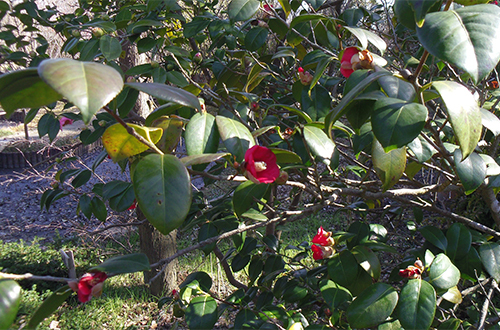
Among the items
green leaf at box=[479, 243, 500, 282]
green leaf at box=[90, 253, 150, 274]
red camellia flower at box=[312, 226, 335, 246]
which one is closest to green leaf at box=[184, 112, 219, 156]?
green leaf at box=[90, 253, 150, 274]

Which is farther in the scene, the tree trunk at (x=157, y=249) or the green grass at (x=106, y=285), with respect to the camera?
the tree trunk at (x=157, y=249)

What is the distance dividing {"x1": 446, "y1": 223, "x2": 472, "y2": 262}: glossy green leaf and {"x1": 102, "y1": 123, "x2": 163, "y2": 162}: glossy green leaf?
863 millimetres

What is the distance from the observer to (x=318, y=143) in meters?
0.73

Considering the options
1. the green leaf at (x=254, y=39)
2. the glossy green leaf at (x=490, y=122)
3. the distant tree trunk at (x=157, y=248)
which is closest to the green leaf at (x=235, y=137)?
the glossy green leaf at (x=490, y=122)

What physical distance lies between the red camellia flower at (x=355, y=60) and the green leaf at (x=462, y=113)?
0.58 feet

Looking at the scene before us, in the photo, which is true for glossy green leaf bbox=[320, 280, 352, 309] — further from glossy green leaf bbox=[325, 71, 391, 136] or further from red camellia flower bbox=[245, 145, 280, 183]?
glossy green leaf bbox=[325, 71, 391, 136]

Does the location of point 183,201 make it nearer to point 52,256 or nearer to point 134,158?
point 134,158

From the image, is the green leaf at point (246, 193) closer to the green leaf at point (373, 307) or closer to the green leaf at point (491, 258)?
the green leaf at point (373, 307)

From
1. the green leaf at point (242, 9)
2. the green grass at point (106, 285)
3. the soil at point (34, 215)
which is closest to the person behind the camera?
the green leaf at point (242, 9)

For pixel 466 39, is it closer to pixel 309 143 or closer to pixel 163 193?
pixel 309 143

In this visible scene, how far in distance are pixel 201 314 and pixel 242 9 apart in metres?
0.83

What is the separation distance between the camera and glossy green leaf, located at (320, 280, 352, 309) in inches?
35.9

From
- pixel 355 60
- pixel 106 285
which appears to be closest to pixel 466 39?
pixel 355 60

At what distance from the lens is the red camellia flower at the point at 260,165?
606 millimetres
